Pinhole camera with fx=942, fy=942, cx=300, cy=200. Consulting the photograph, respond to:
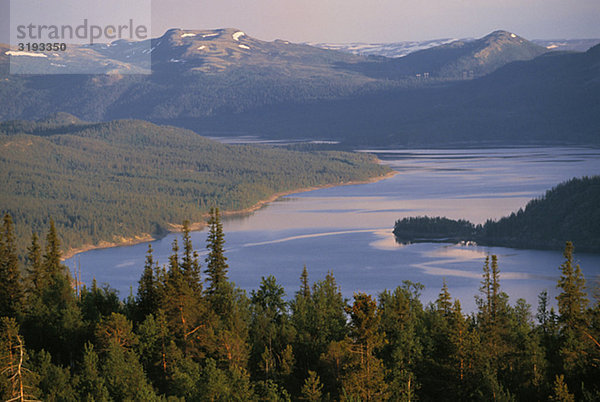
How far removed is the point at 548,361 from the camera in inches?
1741

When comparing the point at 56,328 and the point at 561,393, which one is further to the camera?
the point at 56,328

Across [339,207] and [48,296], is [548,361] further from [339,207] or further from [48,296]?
[339,207]

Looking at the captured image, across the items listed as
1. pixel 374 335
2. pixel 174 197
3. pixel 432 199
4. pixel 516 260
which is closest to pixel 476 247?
pixel 516 260

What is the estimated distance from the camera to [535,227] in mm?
120562

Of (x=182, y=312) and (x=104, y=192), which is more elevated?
(x=104, y=192)

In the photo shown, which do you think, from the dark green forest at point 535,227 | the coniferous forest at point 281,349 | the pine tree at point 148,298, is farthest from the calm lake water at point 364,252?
the pine tree at point 148,298

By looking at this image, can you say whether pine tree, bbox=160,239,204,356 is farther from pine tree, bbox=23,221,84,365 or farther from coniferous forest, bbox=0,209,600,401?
pine tree, bbox=23,221,84,365

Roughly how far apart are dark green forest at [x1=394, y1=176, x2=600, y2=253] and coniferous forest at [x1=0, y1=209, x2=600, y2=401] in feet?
217

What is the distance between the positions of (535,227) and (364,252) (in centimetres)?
2510

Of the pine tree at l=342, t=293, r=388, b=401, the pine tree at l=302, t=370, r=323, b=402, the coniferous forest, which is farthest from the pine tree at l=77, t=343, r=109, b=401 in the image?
the pine tree at l=342, t=293, r=388, b=401

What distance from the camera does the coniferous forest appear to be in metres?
38.9

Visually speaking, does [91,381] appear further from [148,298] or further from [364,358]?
[148,298]

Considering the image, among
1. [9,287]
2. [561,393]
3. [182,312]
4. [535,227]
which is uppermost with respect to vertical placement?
[9,287]

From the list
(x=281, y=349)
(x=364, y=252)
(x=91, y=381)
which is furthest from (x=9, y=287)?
(x=364, y=252)
